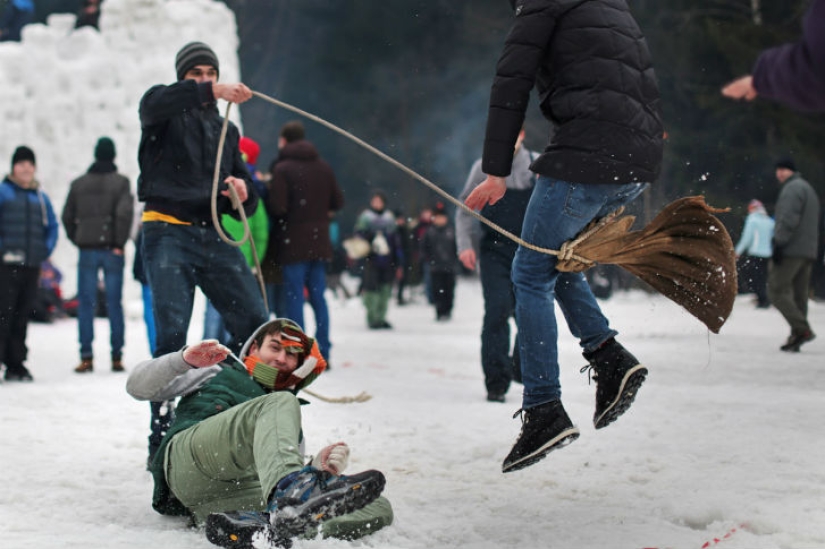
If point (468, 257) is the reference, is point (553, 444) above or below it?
below

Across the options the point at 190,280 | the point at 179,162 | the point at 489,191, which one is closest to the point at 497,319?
→ the point at 190,280

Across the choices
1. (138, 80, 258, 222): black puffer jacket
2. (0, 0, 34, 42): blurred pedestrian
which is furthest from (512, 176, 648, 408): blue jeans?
(0, 0, 34, 42): blurred pedestrian

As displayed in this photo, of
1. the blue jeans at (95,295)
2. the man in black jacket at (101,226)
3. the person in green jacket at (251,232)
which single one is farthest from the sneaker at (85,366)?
the person in green jacket at (251,232)

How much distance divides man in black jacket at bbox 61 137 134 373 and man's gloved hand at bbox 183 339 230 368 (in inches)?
199

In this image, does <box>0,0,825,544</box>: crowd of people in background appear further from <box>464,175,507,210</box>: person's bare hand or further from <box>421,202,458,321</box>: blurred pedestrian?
<box>421,202,458,321</box>: blurred pedestrian

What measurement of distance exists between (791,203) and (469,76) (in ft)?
60.2

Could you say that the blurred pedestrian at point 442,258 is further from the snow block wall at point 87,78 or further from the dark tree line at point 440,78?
the snow block wall at point 87,78

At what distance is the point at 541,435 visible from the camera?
348 centimetres

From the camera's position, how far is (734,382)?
682 cm

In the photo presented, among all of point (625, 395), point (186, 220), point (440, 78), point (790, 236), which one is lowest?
point (625, 395)

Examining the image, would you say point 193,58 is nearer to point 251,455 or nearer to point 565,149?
point 565,149

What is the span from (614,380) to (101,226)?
5.95 metres

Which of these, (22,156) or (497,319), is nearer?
(497,319)

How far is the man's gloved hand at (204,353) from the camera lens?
3337mm
